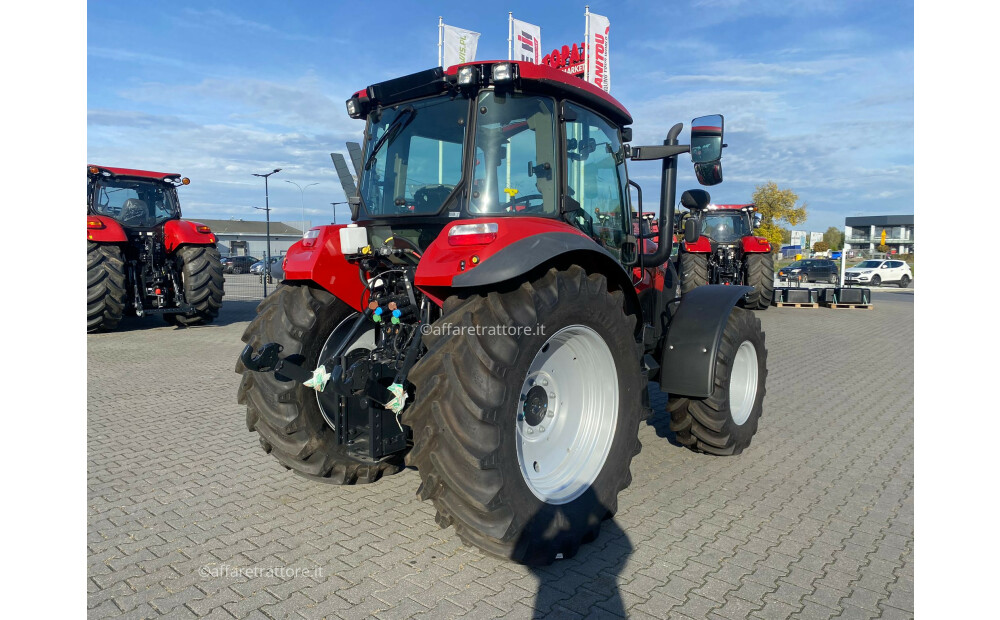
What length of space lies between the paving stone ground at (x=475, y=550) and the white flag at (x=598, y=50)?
1136 centimetres

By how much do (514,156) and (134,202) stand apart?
11.3m

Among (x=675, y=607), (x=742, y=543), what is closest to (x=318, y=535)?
(x=675, y=607)

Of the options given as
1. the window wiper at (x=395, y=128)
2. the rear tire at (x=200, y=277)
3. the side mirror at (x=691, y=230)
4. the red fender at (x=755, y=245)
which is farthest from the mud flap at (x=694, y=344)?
the red fender at (x=755, y=245)

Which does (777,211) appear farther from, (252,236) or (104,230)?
(252,236)

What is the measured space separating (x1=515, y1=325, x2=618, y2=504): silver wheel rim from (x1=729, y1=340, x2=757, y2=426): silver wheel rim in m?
1.86

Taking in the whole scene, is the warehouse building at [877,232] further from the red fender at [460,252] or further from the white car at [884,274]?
the red fender at [460,252]

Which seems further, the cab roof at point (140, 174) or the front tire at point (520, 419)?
the cab roof at point (140, 174)

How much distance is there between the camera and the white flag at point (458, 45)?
12594 mm

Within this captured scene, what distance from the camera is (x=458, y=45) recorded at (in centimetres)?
1279

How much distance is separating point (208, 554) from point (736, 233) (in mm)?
15419

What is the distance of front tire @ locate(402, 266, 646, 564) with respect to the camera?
2.79m

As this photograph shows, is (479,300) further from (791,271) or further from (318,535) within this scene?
(791,271)

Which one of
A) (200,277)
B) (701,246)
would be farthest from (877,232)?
(200,277)

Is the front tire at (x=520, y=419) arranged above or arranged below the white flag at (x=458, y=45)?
below
